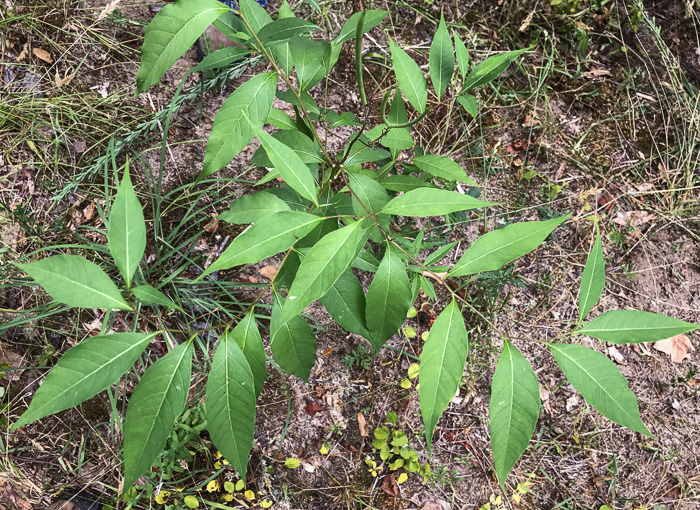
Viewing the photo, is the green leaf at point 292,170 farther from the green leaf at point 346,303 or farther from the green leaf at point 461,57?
the green leaf at point 461,57

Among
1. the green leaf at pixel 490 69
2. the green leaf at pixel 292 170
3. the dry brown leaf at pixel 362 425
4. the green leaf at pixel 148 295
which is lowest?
the dry brown leaf at pixel 362 425

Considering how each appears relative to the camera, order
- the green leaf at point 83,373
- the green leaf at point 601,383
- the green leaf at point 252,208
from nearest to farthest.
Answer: the green leaf at point 83,373, the green leaf at point 601,383, the green leaf at point 252,208

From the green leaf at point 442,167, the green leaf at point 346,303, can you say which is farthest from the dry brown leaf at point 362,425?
the green leaf at point 442,167

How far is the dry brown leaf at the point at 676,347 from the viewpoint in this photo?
2.68 meters

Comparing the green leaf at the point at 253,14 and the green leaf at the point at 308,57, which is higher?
the green leaf at the point at 253,14

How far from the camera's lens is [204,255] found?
225 cm

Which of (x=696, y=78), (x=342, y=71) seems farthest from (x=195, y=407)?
(x=696, y=78)

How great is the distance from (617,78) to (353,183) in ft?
8.79

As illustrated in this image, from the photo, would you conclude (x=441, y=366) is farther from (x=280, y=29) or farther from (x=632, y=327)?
(x=280, y=29)

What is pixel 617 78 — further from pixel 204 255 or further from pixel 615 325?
pixel 204 255

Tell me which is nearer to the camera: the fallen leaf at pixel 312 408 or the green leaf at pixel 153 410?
the green leaf at pixel 153 410

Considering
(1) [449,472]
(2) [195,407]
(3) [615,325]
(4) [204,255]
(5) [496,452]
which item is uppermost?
(3) [615,325]

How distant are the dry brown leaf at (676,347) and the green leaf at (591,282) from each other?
6.41ft

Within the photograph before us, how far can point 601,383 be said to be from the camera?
1.00 metres
